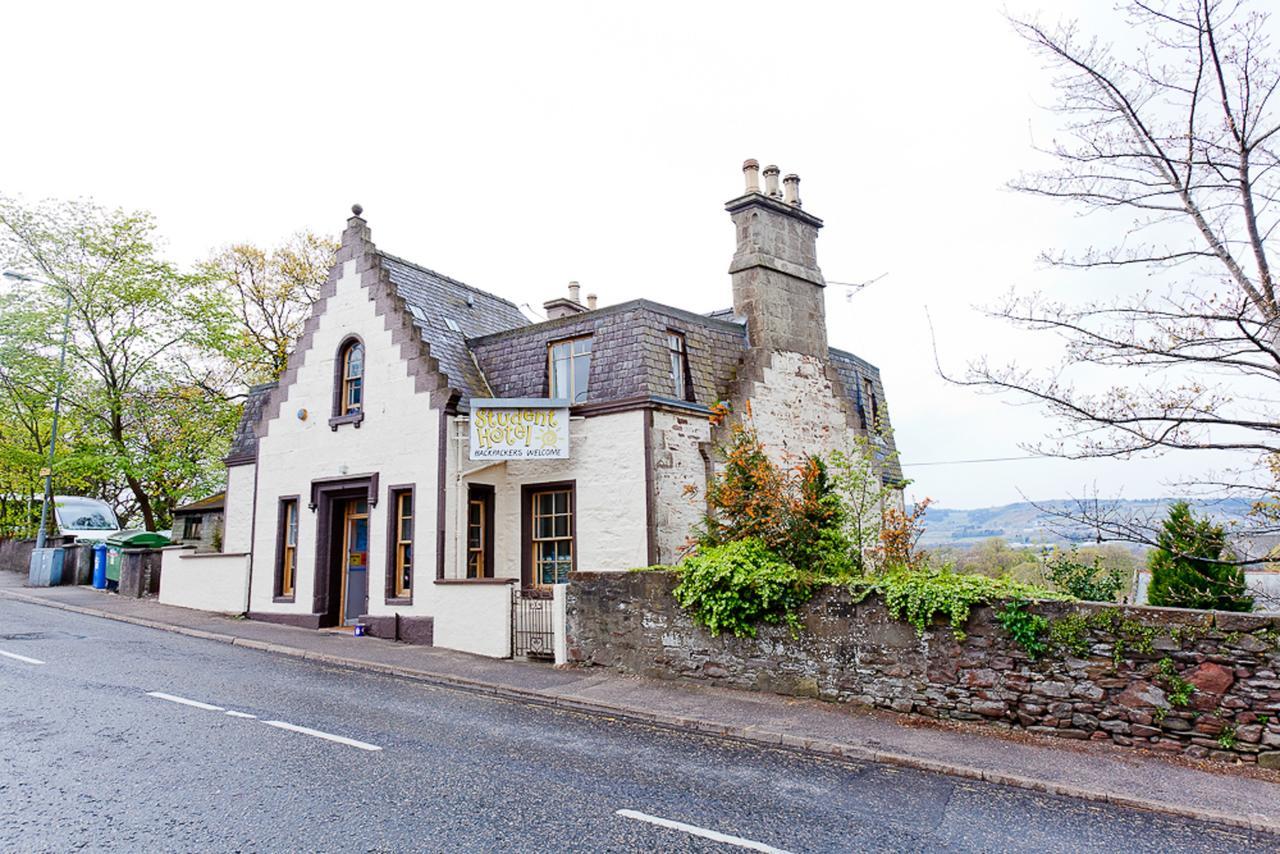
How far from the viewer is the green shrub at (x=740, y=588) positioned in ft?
35.0

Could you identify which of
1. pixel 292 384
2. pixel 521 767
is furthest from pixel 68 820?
pixel 292 384

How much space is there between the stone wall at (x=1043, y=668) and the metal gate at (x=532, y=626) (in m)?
2.03

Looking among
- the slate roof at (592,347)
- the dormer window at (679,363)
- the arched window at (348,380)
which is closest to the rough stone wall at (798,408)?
the slate roof at (592,347)

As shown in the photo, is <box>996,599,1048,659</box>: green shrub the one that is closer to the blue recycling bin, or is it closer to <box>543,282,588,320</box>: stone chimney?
<box>543,282,588,320</box>: stone chimney

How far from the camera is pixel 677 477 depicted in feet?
47.8

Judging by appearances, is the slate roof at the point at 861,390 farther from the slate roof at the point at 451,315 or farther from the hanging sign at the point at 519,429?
the slate roof at the point at 451,315

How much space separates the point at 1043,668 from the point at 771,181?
12.1 m

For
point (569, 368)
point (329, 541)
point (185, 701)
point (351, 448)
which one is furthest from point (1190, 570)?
point (329, 541)

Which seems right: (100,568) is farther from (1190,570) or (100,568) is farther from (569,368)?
(1190,570)

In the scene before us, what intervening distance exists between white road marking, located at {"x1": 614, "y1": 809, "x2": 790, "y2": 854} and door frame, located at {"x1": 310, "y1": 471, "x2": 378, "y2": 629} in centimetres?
1219

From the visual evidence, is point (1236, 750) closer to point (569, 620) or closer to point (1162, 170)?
point (1162, 170)

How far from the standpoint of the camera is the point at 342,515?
17.7 metres

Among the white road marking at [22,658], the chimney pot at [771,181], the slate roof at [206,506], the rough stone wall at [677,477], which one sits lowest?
the white road marking at [22,658]

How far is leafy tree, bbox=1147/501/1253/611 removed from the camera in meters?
8.21
